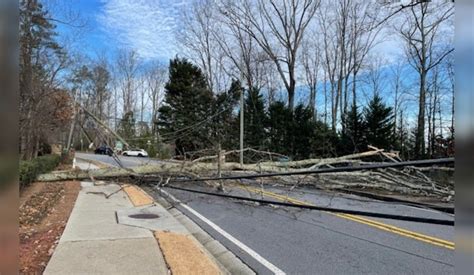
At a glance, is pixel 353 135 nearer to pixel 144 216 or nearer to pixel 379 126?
pixel 379 126

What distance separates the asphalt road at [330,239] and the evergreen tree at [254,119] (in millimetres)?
22893

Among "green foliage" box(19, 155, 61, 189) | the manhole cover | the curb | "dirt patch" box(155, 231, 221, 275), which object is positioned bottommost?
the curb

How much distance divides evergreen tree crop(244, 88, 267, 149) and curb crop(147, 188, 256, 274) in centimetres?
2425

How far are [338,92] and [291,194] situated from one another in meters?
27.0

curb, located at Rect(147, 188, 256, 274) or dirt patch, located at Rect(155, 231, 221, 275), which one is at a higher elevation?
dirt patch, located at Rect(155, 231, 221, 275)

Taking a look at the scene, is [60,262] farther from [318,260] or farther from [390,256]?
[390,256]

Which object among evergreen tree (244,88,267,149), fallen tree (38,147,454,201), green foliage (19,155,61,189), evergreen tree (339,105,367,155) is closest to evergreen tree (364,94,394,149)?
evergreen tree (339,105,367,155)

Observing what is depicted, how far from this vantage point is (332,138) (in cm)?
2789

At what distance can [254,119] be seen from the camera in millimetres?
36188

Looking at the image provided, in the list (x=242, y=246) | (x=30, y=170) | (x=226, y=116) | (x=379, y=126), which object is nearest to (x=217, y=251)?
(x=242, y=246)

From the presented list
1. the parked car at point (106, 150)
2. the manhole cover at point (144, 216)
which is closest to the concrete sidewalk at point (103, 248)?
the manhole cover at point (144, 216)

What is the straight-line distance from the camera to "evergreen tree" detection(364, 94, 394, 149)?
83.8 ft

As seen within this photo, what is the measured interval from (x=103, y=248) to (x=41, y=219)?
361cm

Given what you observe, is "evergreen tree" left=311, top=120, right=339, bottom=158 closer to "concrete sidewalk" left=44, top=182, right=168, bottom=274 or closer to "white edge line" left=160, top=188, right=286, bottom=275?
"white edge line" left=160, top=188, right=286, bottom=275
